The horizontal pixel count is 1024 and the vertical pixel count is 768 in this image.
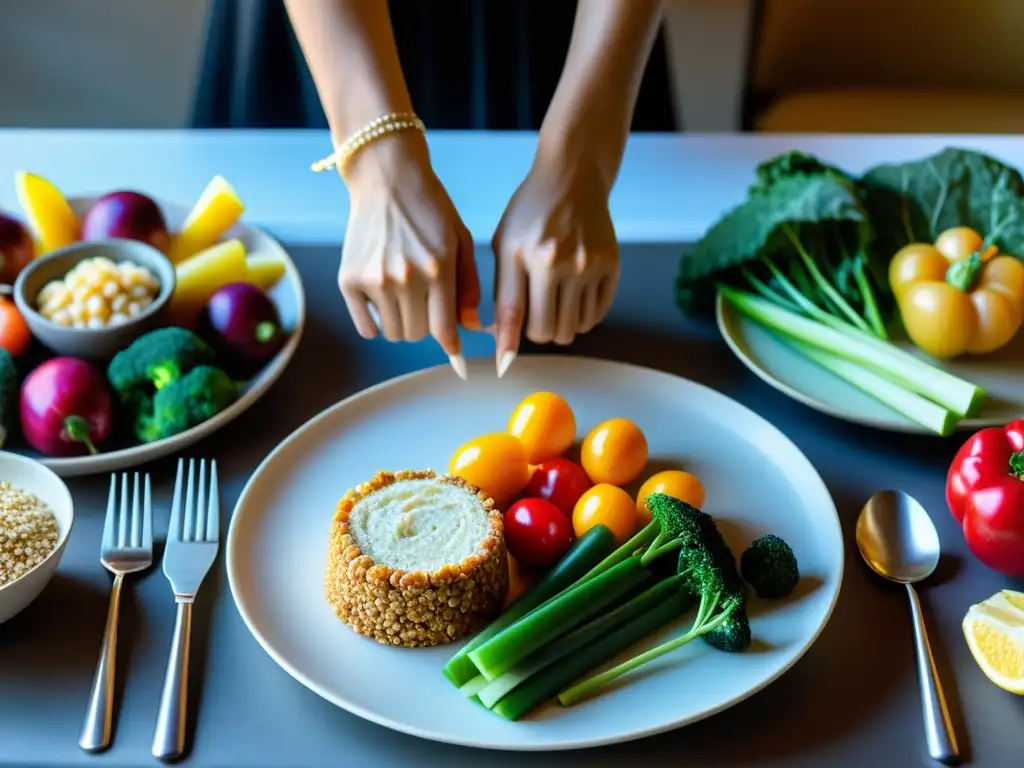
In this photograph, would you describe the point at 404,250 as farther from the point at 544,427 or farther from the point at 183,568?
the point at 183,568

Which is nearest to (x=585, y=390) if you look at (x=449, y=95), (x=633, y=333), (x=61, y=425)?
→ (x=633, y=333)

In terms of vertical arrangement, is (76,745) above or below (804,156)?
below

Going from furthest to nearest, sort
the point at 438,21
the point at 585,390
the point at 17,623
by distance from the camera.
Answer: the point at 438,21
the point at 585,390
the point at 17,623

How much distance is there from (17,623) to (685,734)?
2.04ft

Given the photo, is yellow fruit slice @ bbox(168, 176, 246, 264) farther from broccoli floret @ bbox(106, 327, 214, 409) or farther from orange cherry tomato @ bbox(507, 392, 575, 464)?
orange cherry tomato @ bbox(507, 392, 575, 464)

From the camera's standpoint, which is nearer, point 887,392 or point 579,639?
point 579,639

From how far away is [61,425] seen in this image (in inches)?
42.9

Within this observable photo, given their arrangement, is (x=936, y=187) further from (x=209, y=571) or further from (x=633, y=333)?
(x=209, y=571)

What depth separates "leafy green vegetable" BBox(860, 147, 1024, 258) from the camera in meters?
1.41

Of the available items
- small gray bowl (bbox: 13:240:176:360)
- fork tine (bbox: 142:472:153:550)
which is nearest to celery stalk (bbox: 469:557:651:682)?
fork tine (bbox: 142:472:153:550)

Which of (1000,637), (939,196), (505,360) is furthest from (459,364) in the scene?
(939,196)

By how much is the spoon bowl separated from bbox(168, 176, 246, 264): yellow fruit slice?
894mm

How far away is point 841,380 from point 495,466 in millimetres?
477

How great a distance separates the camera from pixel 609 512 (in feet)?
3.31
